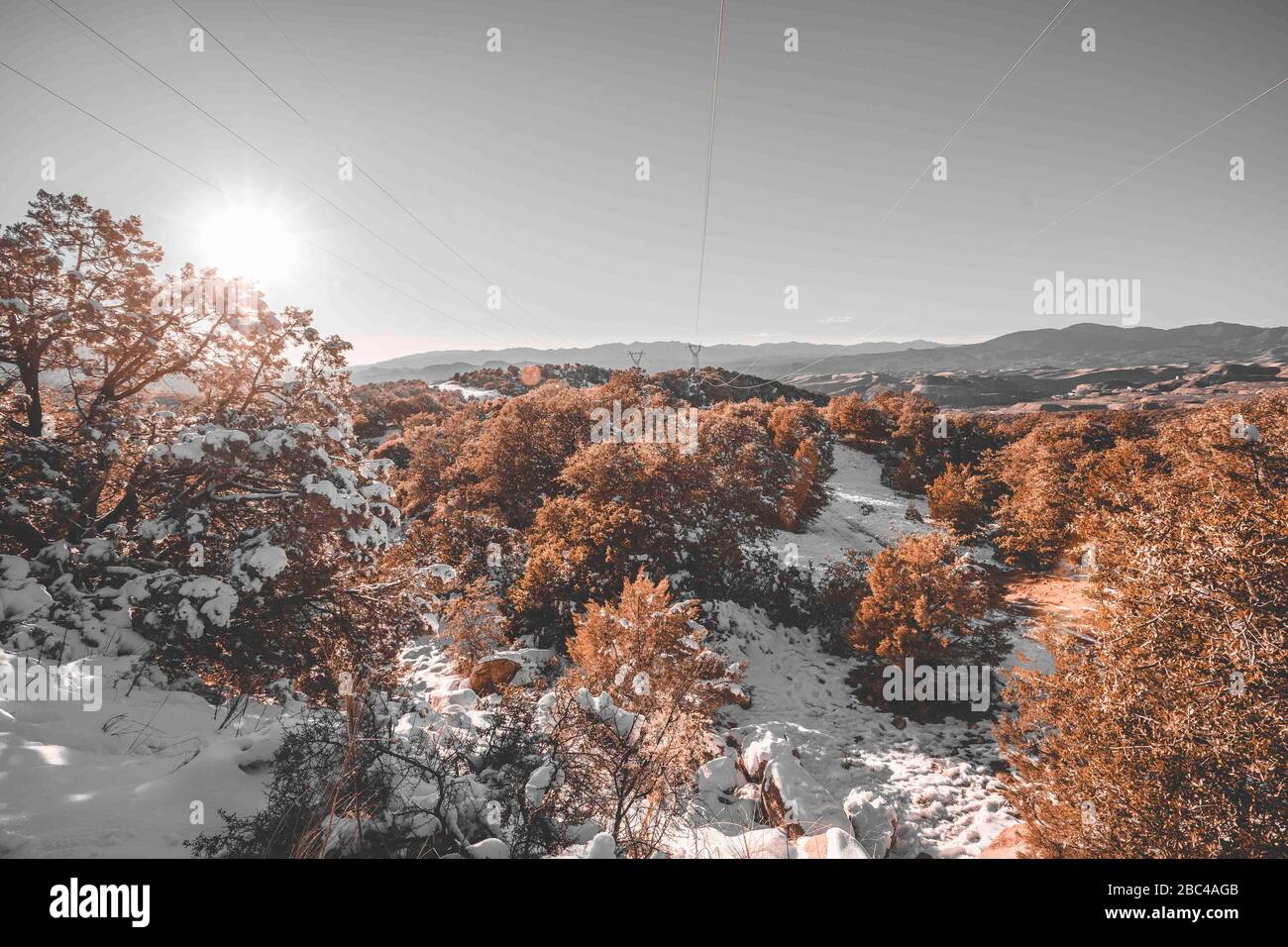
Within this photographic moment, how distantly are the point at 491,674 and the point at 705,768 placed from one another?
226 inches

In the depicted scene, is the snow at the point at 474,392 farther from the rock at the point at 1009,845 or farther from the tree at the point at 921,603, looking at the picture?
the rock at the point at 1009,845

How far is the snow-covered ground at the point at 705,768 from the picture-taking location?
11.5 feet

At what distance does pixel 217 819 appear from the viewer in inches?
150

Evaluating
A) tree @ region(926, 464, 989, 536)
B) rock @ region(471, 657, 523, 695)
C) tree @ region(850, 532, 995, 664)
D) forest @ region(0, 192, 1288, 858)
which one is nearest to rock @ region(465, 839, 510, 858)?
forest @ region(0, 192, 1288, 858)

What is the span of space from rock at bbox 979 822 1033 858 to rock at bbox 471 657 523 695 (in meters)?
9.93

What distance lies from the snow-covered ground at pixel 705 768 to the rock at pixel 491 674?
50 centimetres

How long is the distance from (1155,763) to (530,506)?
62.5ft

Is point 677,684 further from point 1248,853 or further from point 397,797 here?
point 1248,853

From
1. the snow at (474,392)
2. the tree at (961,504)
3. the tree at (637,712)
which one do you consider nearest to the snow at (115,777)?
the tree at (637,712)

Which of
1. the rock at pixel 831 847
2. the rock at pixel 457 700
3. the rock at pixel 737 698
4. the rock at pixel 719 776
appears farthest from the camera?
the rock at pixel 737 698

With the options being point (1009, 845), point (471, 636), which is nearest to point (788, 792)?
point (1009, 845)

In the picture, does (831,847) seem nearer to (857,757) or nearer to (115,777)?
(115,777)

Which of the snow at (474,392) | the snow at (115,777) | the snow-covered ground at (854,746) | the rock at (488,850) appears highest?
the snow at (474,392)
